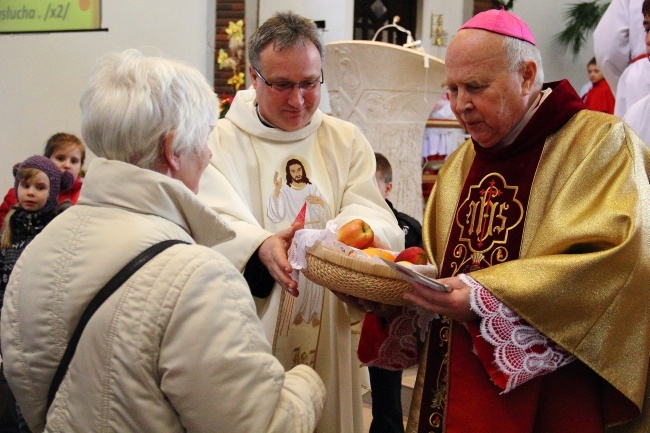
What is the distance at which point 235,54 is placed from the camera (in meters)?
9.11

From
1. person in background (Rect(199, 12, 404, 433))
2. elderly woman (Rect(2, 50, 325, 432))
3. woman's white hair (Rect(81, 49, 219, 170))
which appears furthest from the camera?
person in background (Rect(199, 12, 404, 433))

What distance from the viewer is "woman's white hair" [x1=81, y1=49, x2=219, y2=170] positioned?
1.56 metres

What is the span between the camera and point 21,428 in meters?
2.64

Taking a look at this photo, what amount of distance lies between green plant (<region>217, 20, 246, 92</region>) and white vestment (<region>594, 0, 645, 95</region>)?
4.18 meters

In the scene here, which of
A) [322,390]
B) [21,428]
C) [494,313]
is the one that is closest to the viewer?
[322,390]

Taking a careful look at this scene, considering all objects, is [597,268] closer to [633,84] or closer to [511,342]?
[511,342]

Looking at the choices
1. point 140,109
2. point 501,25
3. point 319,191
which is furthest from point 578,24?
point 140,109

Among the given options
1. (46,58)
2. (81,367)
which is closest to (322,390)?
(81,367)

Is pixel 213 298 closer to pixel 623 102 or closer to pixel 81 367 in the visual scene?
pixel 81 367

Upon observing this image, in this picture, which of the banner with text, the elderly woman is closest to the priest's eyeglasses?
the elderly woman

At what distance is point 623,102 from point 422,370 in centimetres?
254

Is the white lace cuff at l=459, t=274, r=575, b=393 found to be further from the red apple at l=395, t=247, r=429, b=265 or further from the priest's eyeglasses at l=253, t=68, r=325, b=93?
the priest's eyeglasses at l=253, t=68, r=325, b=93

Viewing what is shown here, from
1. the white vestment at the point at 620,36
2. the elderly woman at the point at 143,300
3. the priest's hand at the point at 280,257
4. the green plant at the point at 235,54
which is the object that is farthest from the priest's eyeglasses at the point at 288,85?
the green plant at the point at 235,54

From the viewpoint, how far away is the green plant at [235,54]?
25.8 ft
